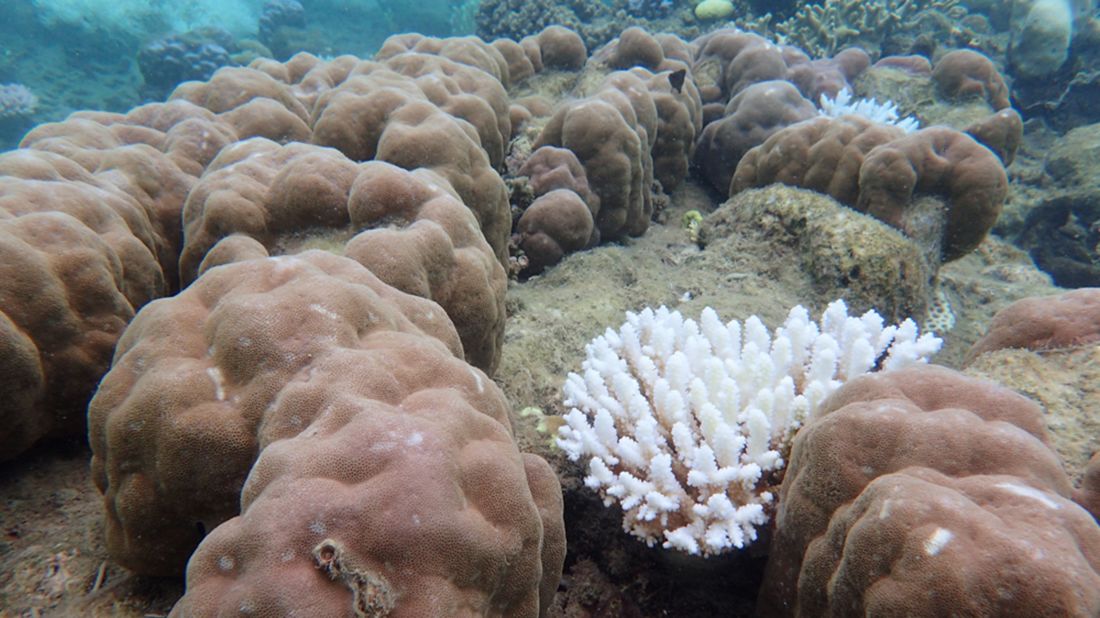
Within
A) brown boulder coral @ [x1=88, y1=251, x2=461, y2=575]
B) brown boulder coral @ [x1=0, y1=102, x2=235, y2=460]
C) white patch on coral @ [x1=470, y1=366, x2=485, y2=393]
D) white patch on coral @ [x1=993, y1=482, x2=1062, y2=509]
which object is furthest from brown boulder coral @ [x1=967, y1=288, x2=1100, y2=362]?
brown boulder coral @ [x1=0, y1=102, x2=235, y2=460]

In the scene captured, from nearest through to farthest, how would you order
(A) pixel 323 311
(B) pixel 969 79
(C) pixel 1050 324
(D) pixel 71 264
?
(A) pixel 323 311 → (D) pixel 71 264 → (C) pixel 1050 324 → (B) pixel 969 79

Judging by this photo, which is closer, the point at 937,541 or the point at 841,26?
the point at 937,541

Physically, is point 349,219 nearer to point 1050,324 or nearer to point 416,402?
point 416,402

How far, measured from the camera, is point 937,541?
1425 mm

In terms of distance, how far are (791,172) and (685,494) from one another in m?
4.22

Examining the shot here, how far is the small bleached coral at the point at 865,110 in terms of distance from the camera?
23.3 feet

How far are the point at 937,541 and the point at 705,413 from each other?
106cm

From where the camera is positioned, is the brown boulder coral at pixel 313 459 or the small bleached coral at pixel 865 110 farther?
the small bleached coral at pixel 865 110

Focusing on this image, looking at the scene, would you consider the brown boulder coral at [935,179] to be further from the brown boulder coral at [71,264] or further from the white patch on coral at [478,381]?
the brown boulder coral at [71,264]

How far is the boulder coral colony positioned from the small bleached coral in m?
2.76

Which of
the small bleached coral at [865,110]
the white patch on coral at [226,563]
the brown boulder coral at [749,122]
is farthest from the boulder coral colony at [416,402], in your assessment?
the small bleached coral at [865,110]

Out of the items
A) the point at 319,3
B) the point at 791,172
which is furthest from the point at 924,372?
the point at 319,3

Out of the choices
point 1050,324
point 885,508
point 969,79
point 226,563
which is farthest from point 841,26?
point 226,563

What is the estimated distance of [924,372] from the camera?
2031 mm
